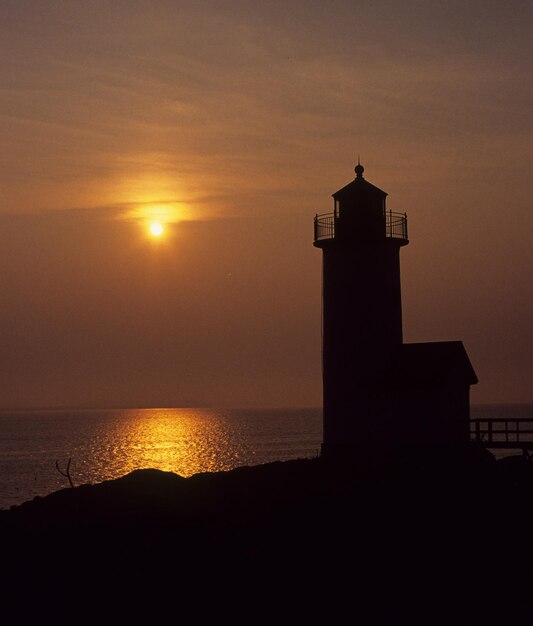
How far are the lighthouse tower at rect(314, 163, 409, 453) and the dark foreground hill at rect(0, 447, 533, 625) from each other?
6000 mm

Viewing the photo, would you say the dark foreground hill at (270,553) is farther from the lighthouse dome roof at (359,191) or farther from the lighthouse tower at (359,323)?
the lighthouse dome roof at (359,191)

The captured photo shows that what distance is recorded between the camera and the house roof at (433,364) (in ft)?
126

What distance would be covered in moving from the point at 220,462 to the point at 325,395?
313ft

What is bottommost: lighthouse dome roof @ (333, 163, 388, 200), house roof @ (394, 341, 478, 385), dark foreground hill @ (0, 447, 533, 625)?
dark foreground hill @ (0, 447, 533, 625)

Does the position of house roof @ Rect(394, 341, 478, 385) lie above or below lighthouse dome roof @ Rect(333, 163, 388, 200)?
below

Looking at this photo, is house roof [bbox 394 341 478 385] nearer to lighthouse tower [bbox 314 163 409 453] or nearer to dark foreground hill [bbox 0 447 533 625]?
lighthouse tower [bbox 314 163 409 453]

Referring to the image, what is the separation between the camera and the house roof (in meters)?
38.5

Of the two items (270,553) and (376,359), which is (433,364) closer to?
(376,359)

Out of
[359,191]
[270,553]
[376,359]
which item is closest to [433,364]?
[376,359]

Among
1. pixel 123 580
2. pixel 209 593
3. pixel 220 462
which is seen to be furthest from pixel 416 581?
pixel 220 462

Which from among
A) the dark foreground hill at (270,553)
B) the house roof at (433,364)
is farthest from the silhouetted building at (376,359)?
the dark foreground hill at (270,553)

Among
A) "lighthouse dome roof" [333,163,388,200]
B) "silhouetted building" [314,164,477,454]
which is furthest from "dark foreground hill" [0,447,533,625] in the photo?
"lighthouse dome roof" [333,163,388,200]

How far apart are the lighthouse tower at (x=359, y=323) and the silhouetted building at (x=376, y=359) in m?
0.04

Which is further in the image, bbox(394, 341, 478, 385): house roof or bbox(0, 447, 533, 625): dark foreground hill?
bbox(394, 341, 478, 385): house roof
